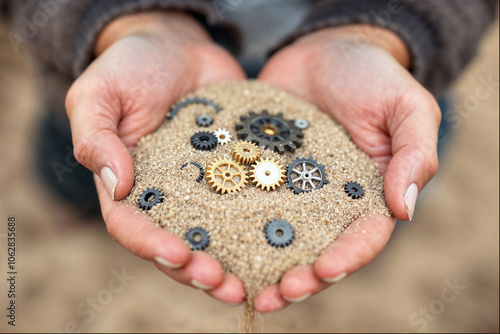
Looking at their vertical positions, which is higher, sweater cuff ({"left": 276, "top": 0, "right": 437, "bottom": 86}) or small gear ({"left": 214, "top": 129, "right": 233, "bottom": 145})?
sweater cuff ({"left": 276, "top": 0, "right": 437, "bottom": 86})

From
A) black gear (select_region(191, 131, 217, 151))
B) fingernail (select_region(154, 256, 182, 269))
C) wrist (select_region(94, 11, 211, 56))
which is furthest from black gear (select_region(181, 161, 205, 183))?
wrist (select_region(94, 11, 211, 56))

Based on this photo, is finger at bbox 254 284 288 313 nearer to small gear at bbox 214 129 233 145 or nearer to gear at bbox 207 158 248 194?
gear at bbox 207 158 248 194

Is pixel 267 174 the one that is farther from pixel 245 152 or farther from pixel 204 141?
pixel 204 141

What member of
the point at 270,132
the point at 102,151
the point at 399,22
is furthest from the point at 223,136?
the point at 399,22

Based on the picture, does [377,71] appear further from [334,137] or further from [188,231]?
[188,231]

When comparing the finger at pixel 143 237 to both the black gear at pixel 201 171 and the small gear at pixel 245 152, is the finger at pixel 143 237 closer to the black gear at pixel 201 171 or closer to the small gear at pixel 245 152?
the black gear at pixel 201 171

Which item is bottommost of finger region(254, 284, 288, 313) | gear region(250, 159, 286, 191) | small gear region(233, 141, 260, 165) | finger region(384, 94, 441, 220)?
finger region(254, 284, 288, 313)

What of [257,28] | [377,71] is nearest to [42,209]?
[257,28]
